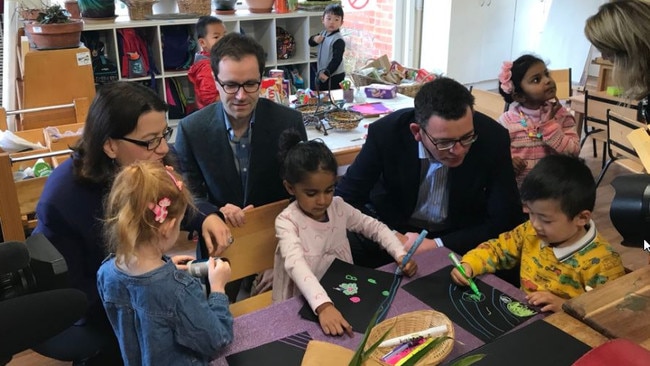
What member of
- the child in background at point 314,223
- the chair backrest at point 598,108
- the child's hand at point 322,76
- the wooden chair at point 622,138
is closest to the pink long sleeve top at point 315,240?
the child in background at point 314,223

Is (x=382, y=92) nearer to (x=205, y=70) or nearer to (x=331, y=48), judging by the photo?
(x=205, y=70)

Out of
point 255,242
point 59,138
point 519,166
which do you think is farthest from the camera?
point 59,138

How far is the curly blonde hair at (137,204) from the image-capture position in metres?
1.15

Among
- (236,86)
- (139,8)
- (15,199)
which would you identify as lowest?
(15,199)

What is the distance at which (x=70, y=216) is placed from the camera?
1.49 meters

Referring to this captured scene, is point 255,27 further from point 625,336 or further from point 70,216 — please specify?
point 625,336

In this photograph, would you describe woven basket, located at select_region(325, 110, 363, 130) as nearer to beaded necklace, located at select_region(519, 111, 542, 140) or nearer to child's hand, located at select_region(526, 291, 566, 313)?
beaded necklace, located at select_region(519, 111, 542, 140)

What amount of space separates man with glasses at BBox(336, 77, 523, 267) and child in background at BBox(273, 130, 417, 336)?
22 cm

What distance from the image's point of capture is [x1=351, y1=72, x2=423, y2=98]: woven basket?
3775 millimetres

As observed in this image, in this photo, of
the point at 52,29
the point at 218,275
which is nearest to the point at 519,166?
the point at 218,275

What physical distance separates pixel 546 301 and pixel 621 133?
2.10 m

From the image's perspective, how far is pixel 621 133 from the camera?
10.0 feet

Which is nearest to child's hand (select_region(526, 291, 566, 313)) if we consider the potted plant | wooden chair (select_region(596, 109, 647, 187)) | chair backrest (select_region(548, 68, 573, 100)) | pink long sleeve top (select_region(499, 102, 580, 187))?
pink long sleeve top (select_region(499, 102, 580, 187))

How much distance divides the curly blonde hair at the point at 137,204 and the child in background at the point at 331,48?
3432 millimetres
